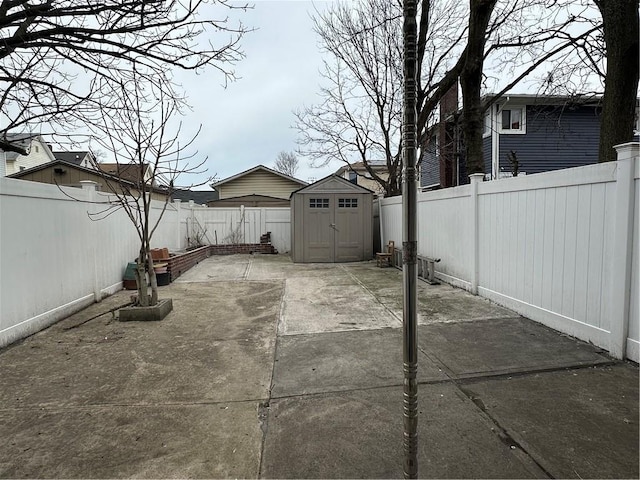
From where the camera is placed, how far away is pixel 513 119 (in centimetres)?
1409

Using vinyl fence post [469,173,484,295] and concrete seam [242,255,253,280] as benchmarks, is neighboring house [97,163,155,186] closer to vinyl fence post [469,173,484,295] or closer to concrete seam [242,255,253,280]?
concrete seam [242,255,253,280]

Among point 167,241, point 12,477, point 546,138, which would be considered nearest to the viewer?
point 12,477

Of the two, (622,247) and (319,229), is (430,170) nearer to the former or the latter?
(319,229)

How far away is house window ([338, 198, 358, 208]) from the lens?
10766mm

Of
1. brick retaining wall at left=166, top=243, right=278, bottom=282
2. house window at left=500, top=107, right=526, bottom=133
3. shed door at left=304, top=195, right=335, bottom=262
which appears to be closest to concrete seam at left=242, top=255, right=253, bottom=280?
brick retaining wall at left=166, top=243, right=278, bottom=282

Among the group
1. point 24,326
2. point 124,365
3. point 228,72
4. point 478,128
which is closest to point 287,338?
point 124,365

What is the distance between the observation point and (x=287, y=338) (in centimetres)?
403

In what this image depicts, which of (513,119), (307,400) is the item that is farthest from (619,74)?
(513,119)

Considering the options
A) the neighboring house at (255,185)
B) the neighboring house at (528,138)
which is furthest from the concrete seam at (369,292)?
the neighboring house at (255,185)

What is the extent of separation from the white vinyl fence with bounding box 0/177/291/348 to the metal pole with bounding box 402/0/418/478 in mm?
4216

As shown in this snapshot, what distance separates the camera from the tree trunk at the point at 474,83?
6.80m

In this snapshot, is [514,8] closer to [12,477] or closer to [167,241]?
[167,241]

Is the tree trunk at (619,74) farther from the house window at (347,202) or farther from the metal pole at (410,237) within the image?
the house window at (347,202)

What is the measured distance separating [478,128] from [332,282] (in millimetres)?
4313
